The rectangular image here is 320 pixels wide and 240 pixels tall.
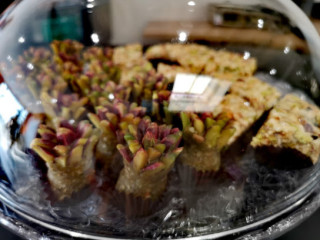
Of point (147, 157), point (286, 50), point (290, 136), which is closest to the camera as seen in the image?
point (147, 157)

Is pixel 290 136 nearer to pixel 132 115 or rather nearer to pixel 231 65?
pixel 231 65

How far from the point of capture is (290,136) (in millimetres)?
740

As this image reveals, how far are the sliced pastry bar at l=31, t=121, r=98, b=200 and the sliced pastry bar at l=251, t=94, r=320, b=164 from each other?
0.33 metres

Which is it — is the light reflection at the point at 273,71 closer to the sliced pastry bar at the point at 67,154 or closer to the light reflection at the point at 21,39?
the sliced pastry bar at the point at 67,154

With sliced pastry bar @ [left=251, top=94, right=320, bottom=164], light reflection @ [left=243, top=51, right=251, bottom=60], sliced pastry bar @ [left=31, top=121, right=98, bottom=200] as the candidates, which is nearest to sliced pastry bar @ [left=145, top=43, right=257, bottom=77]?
light reflection @ [left=243, top=51, right=251, bottom=60]

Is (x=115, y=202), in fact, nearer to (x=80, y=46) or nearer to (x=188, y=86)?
(x=188, y=86)

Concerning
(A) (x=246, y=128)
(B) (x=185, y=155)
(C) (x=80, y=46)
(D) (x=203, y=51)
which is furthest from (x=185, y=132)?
(C) (x=80, y=46)

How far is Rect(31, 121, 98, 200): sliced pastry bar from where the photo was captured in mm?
648

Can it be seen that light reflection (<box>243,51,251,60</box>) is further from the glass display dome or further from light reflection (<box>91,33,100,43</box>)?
light reflection (<box>91,33,100,43</box>)

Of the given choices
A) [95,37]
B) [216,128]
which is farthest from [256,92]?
[95,37]

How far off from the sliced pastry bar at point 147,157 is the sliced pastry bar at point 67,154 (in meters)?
0.06

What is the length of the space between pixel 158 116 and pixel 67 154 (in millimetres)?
182

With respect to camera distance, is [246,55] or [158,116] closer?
[158,116]

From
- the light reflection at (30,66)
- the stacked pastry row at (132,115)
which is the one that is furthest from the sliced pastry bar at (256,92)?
the light reflection at (30,66)
